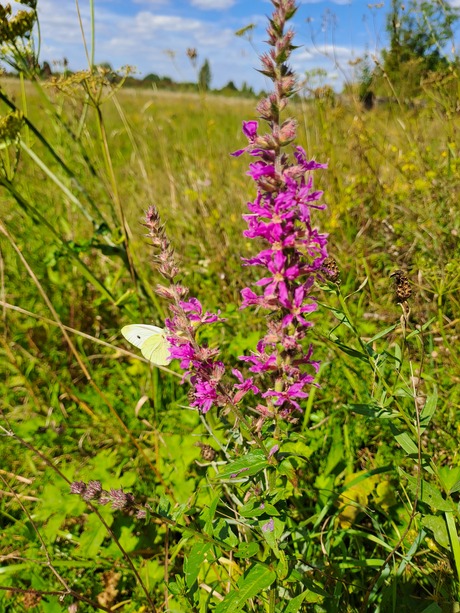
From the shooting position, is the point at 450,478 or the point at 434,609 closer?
the point at 434,609

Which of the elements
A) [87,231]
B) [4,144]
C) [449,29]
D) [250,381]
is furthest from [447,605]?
[87,231]

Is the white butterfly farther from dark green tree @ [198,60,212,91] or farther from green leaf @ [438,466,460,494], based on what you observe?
dark green tree @ [198,60,212,91]

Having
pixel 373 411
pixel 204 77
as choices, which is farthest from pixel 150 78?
pixel 373 411

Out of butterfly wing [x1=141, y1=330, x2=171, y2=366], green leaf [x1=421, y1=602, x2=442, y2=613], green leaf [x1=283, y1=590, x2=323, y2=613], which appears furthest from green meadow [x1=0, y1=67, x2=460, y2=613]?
butterfly wing [x1=141, y1=330, x2=171, y2=366]

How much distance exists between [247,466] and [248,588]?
38 cm

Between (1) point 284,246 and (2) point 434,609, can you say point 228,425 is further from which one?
(2) point 434,609

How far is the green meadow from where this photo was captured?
5.48ft

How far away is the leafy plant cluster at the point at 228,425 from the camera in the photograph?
5.08ft

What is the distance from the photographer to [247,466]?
1338 millimetres

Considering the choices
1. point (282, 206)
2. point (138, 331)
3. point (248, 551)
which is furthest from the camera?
point (138, 331)

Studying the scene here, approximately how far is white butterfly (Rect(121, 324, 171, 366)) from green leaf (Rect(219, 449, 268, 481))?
62 centimetres

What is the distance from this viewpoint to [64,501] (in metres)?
2.39

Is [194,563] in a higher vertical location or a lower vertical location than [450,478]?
lower

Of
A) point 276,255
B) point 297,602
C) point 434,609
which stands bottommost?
point 434,609
